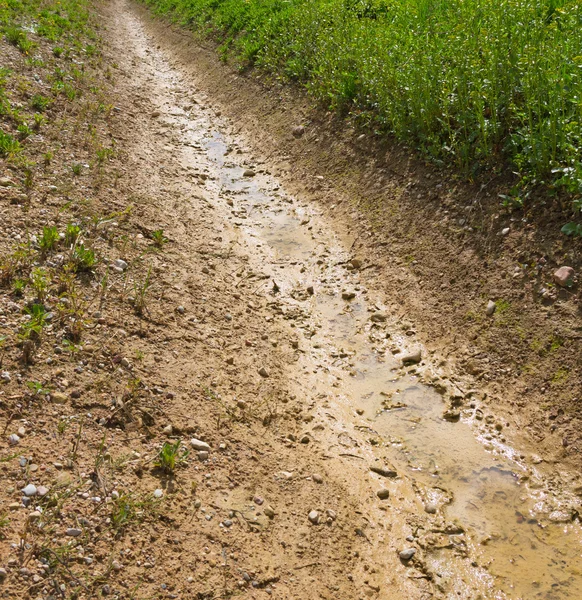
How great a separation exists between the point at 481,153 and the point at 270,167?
151 inches

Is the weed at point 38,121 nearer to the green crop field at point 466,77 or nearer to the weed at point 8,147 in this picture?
the weed at point 8,147

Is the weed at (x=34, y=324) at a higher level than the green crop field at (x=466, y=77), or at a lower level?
lower

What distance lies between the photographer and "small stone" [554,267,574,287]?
4.46 meters

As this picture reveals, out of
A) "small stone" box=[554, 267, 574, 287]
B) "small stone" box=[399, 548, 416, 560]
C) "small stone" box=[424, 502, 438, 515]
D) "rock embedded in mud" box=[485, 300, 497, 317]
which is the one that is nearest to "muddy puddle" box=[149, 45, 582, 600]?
"small stone" box=[424, 502, 438, 515]

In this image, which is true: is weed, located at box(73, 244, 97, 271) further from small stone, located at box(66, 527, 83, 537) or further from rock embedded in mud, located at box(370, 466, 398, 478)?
rock embedded in mud, located at box(370, 466, 398, 478)

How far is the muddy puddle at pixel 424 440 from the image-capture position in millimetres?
3342

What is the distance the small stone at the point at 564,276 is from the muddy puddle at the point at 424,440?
126 cm

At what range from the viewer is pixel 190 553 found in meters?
3.06

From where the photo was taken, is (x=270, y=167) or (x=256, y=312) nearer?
(x=256, y=312)

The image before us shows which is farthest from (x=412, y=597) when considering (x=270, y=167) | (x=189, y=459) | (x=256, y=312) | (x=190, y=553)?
(x=270, y=167)

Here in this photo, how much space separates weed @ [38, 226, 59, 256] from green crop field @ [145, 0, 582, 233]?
401 centimetres

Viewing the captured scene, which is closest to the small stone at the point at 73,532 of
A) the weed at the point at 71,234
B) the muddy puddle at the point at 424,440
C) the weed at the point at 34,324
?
the weed at the point at 34,324

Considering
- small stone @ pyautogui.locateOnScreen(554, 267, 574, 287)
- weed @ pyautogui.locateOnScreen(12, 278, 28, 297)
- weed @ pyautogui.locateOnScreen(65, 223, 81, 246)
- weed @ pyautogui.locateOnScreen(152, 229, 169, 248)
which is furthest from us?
weed @ pyautogui.locateOnScreen(152, 229, 169, 248)

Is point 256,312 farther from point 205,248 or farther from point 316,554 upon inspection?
point 316,554
